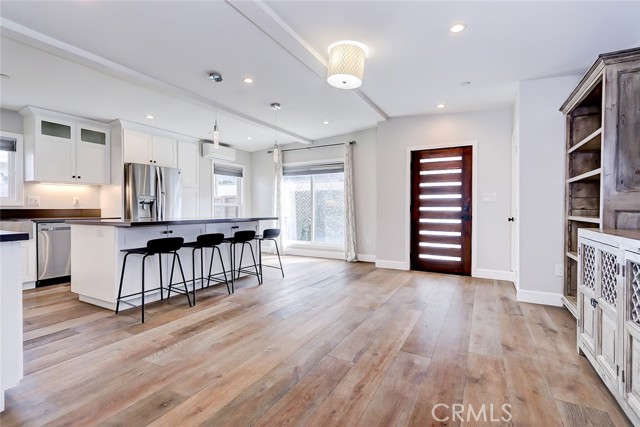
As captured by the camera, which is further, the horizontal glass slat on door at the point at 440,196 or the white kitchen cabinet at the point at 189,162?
the white kitchen cabinet at the point at 189,162

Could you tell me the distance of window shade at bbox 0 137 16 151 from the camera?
13.8 ft

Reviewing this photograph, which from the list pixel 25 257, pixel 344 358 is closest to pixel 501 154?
pixel 344 358

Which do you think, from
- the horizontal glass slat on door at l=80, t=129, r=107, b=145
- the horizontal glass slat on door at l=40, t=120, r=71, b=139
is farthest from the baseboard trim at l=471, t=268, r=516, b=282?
the horizontal glass slat on door at l=40, t=120, r=71, b=139

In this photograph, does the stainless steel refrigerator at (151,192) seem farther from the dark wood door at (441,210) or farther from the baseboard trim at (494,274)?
the baseboard trim at (494,274)

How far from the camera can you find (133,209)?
5.02 m

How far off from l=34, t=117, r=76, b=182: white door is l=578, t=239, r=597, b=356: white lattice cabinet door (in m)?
6.24

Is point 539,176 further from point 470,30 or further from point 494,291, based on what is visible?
point 470,30

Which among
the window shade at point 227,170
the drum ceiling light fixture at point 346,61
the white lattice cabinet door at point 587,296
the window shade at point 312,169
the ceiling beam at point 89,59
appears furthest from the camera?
the window shade at point 227,170

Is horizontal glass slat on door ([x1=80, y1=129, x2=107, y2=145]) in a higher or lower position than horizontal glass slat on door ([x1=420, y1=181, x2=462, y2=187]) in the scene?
higher

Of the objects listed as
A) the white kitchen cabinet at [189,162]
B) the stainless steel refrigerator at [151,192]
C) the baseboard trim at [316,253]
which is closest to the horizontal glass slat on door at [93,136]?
the stainless steel refrigerator at [151,192]

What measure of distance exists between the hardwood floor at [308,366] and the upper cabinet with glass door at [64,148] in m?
2.02

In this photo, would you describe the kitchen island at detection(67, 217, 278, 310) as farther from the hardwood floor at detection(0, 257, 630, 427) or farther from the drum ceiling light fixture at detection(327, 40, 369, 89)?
the drum ceiling light fixture at detection(327, 40, 369, 89)

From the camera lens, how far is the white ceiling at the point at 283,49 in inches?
88.7

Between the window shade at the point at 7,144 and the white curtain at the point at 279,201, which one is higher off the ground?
the window shade at the point at 7,144
